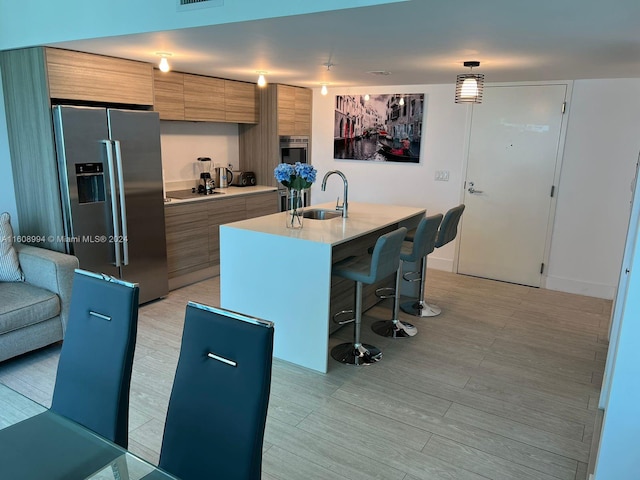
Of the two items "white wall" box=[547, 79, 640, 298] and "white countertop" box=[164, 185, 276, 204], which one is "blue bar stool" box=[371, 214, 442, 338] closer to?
"white wall" box=[547, 79, 640, 298]

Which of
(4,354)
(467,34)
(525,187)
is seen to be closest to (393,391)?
(467,34)

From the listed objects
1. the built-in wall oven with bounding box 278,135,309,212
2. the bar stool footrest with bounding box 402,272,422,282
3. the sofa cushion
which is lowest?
the bar stool footrest with bounding box 402,272,422,282

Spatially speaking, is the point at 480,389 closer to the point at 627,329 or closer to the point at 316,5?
the point at 627,329

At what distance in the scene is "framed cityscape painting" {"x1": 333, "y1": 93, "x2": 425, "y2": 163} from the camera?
18.3 ft

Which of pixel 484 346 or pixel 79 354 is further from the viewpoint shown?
pixel 484 346

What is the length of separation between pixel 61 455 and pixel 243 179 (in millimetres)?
4702

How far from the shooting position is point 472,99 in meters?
3.70

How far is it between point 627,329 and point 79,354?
2139mm

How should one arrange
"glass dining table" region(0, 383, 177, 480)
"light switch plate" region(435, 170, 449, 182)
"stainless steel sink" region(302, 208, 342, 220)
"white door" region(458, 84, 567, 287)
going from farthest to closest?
"light switch plate" region(435, 170, 449, 182)
"white door" region(458, 84, 567, 287)
"stainless steel sink" region(302, 208, 342, 220)
"glass dining table" region(0, 383, 177, 480)

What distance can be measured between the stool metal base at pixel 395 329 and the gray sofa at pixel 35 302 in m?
2.45

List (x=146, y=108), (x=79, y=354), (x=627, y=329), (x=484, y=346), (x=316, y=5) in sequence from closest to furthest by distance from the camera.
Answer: (x=627, y=329), (x=79, y=354), (x=316, y=5), (x=484, y=346), (x=146, y=108)

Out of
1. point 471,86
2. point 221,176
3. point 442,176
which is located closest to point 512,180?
point 442,176

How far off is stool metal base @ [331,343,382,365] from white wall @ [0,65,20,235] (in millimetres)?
2983

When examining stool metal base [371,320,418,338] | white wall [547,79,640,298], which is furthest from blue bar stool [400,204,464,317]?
white wall [547,79,640,298]
